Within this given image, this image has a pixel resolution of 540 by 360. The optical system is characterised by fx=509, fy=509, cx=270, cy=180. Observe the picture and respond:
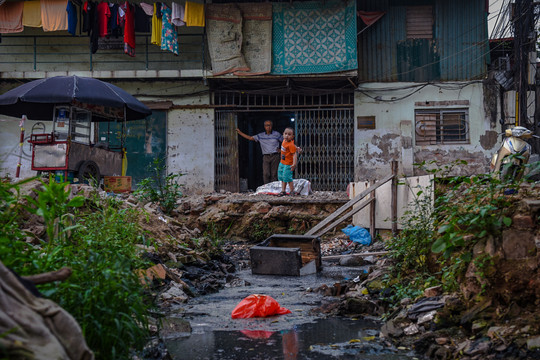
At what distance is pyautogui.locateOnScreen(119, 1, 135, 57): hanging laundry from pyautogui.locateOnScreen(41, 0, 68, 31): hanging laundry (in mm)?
1480

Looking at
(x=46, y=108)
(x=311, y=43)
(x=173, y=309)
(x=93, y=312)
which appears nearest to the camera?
(x=93, y=312)

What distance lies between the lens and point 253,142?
52.7 ft

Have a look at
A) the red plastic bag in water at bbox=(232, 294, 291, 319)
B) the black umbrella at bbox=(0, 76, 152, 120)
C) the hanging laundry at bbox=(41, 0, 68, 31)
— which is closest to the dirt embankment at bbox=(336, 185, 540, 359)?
the red plastic bag in water at bbox=(232, 294, 291, 319)

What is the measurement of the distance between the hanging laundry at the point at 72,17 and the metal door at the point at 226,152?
4362 mm

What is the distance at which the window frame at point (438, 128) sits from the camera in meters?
13.9

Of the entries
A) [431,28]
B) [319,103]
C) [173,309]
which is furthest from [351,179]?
[173,309]

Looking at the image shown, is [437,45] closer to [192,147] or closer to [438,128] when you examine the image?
[438,128]

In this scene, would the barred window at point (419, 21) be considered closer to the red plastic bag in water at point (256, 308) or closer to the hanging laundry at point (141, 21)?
the hanging laundry at point (141, 21)

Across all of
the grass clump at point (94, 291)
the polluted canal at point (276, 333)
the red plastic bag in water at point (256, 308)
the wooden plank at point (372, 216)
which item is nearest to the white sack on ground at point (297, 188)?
the wooden plank at point (372, 216)

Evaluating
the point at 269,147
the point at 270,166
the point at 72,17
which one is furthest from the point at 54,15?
the point at 270,166

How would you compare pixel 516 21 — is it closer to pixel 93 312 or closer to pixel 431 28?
pixel 431 28

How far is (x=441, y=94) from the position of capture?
45.5ft

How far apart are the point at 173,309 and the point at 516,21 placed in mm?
11084

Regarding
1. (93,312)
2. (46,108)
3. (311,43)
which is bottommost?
(93,312)
